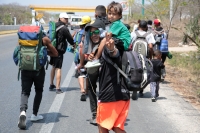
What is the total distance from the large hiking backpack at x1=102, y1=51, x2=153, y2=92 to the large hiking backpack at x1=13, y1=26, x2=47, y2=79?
2128mm

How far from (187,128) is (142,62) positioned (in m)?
2.81

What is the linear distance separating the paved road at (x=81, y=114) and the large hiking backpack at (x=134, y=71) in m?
2.22

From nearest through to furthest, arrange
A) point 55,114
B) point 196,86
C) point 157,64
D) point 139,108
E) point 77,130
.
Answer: point 77,130
point 55,114
point 139,108
point 157,64
point 196,86

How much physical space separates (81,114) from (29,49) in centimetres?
185

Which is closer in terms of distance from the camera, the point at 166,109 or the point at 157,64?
the point at 166,109

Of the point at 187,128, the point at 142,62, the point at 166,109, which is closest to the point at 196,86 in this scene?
the point at 166,109

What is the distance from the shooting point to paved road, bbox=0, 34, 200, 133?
6.90 metres

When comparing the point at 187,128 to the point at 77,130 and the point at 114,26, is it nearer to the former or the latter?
the point at 77,130

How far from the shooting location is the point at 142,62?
15.6 ft

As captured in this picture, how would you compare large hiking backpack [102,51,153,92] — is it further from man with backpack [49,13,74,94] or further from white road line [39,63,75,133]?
man with backpack [49,13,74,94]

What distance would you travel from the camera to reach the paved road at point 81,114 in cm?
690

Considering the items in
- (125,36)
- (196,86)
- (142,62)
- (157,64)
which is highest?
(125,36)

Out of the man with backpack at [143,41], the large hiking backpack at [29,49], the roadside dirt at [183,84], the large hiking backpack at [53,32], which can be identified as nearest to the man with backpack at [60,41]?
the large hiking backpack at [53,32]

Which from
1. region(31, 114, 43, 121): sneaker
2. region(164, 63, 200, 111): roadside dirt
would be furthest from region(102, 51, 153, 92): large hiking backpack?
region(164, 63, 200, 111): roadside dirt
